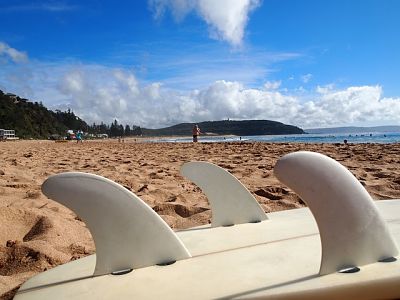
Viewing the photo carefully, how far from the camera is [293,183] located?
1214 mm

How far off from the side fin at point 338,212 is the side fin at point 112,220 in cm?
55

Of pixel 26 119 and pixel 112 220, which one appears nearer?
pixel 112 220

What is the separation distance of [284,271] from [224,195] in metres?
0.76

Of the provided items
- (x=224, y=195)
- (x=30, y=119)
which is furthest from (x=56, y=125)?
(x=224, y=195)

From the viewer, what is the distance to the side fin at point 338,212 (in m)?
1.13

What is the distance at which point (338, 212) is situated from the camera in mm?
1165

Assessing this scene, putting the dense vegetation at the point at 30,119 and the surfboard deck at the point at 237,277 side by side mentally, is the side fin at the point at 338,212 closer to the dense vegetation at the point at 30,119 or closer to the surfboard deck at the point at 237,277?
the surfboard deck at the point at 237,277

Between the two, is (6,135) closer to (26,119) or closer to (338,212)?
(26,119)

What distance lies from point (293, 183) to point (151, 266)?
62 cm

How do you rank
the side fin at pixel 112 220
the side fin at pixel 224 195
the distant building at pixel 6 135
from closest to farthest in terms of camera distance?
the side fin at pixel 112 220 → the side fin at pixel 224 195 → the distant building at pixel 6 135

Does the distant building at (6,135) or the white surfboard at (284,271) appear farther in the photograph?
the distant building at (6,135)

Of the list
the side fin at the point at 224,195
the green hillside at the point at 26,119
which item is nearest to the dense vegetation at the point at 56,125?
the green hillside at the point at 26,119

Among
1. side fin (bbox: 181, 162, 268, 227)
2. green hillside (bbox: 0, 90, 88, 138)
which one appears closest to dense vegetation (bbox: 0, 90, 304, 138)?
green hillside (bbox: 0, 90, 88, 138)

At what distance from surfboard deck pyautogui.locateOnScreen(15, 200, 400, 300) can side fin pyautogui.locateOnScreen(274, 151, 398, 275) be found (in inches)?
2.0
